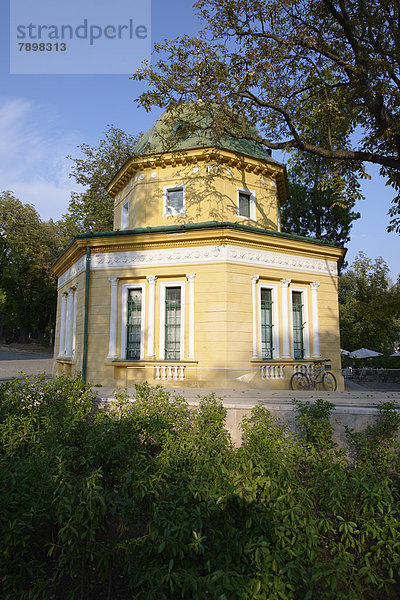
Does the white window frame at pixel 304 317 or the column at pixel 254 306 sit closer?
the column at pixel 254 306

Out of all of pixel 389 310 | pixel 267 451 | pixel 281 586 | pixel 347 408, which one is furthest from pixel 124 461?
pixel 389 310

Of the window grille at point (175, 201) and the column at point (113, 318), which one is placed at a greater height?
the window grille at point (175, 201)

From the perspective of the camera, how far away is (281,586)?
2.58m

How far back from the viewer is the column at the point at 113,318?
41.7ft

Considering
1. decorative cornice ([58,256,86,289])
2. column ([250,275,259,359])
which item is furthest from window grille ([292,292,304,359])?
decorative cornice ([58,256,86,289])

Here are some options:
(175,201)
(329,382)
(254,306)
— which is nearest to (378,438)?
(329,382)

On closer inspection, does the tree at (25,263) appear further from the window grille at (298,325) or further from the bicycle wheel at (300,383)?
the bicycle wheel at (300,383)

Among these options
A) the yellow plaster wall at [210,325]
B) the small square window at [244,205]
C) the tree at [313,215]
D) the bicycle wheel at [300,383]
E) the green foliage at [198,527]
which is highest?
the tree at [313,215]

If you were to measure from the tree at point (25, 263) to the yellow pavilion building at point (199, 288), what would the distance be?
3139 centimetres

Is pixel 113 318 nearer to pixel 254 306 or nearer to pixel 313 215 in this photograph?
pixel 254 306

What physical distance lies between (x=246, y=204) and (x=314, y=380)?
24.3 feet

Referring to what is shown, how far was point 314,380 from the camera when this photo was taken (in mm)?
12289

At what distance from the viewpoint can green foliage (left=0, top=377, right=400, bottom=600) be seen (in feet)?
9.25

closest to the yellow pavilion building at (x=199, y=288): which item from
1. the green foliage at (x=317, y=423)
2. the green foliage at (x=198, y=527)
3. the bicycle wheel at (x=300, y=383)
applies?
the bicycle wheel at (x=300, y=383)
